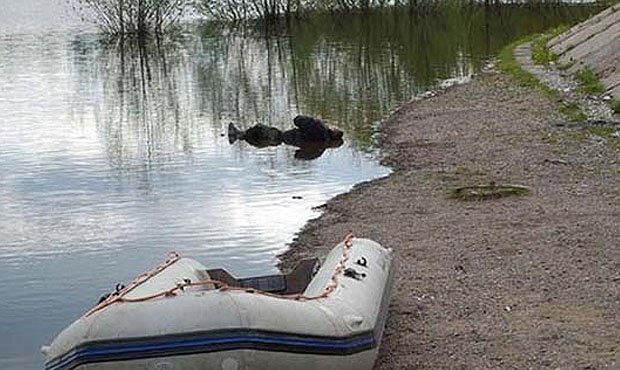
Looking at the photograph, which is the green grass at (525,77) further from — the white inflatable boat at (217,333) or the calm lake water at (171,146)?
the white inflatable boat at (217,333)

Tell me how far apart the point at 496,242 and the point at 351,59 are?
1064 inches

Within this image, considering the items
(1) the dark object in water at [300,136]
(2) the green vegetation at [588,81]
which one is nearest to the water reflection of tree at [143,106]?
(1) the dark object in water at [300,136]

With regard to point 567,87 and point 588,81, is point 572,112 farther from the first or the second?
point 567,87

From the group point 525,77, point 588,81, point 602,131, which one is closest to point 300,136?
point 602,131

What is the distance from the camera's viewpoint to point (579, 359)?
888cm

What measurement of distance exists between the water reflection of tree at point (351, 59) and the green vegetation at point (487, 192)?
672 cm

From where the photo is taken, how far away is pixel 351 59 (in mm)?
39531

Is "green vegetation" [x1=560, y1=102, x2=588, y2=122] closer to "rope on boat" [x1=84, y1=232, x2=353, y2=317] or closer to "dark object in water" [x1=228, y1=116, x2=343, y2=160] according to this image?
"dark object in water" [x1=228, y1=116, x2=343, y2=160]

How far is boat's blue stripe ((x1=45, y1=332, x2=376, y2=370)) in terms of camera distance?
25.6ft

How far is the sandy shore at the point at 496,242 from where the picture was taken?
9484mm

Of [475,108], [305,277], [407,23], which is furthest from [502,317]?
[407,23]

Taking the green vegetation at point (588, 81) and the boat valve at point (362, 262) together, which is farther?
the green vegetation at point (588, 81)

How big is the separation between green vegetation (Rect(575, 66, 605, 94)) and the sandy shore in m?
2.52

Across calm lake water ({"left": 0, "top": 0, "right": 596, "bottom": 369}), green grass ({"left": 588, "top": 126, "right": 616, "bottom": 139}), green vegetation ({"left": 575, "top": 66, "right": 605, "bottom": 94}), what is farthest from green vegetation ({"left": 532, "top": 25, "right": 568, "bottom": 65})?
green grass ({"left": 588, "top": 126, "right": 616, "bottom": 139})
